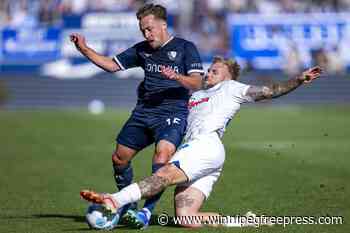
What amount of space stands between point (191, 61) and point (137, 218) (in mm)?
1817

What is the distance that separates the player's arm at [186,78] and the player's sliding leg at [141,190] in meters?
0.81

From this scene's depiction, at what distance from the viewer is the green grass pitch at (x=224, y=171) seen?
33.6 feet

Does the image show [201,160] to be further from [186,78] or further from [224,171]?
[224,171]

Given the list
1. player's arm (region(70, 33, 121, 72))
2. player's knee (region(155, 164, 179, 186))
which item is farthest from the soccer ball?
player's arm (region(70, 33, 121, 72))

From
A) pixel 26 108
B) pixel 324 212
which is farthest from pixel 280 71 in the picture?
pixel 324 212

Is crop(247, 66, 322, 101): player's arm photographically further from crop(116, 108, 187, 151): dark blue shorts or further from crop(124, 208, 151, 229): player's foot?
crop(124, 208, 151, 229): player's foot

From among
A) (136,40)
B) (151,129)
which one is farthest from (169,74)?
(136,40)

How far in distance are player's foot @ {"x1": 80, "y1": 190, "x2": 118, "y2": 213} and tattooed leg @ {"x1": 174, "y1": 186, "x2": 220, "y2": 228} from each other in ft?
3.76

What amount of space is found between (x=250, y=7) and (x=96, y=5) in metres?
5.60

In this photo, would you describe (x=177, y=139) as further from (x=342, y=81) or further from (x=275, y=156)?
(x=342, y=81)

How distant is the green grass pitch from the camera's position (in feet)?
33.6

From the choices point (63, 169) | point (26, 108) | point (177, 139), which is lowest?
point (26, 108)

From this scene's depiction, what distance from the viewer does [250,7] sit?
34562mm

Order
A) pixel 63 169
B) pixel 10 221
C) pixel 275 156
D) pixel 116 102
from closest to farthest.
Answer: pixel 10 221, pixel 63 169, pixel 275 156, pixel 116 102
